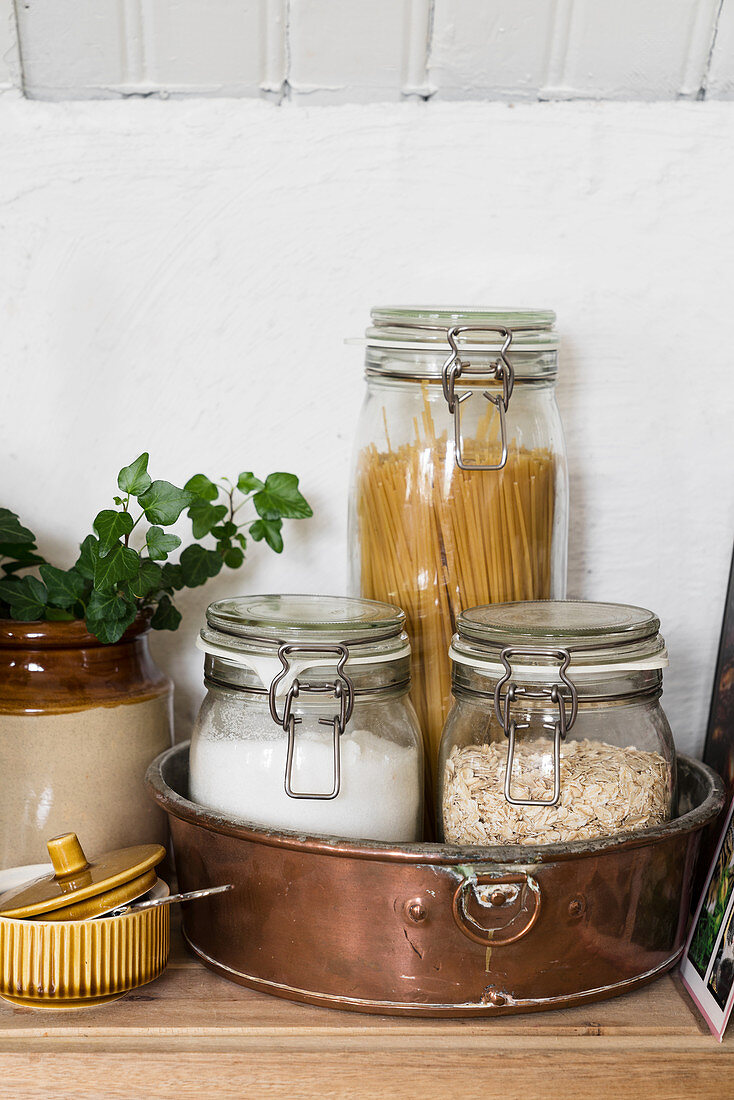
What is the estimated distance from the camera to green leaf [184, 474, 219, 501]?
729mm

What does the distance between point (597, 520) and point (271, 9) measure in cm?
44

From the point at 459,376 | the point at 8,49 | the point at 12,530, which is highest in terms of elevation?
the point at 8,49

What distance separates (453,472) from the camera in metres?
0.65

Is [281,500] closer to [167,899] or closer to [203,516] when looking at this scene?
[203,516]

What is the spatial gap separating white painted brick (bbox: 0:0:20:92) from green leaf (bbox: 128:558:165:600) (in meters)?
0.38

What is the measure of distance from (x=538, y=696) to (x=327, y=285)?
1.21 ft

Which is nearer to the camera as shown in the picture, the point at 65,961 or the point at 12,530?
the point at 65,961

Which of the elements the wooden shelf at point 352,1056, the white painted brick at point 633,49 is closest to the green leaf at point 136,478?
the wooden shelf at point 352,1056

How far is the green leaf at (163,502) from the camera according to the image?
64cm

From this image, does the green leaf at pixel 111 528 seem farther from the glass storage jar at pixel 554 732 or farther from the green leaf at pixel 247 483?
the glass storage jar at pixel 554 732

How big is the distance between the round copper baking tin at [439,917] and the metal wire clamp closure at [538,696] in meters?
0.03

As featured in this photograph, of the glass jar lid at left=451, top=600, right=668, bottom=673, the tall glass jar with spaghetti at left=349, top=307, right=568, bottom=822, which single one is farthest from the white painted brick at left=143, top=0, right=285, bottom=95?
the glass jar lid at left=451, top=600, right=668, bottom=673

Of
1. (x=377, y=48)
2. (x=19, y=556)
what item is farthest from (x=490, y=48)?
(x=19, y=556)

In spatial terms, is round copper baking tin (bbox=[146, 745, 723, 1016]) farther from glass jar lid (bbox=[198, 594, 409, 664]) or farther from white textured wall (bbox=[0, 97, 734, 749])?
white textured wall (bbox=[0, 97, 734, 749])
